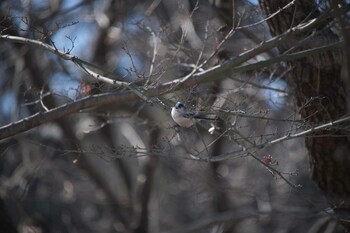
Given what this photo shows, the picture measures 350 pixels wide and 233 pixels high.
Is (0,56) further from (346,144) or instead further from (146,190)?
(346,144)

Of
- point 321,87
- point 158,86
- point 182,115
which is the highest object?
point 158,86

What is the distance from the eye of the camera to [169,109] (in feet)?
12.5

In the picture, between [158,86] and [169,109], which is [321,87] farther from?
[169,109]

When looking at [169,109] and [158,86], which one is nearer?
[169,109]

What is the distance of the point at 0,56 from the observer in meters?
Result: 7.99

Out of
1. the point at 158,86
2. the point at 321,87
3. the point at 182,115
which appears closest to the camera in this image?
the point at 182,115

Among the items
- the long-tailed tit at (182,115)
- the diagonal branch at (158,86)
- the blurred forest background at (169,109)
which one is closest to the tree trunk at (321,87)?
the blurred forest background at (169,109)

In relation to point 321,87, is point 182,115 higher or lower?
higher

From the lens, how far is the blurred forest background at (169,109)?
4180mm

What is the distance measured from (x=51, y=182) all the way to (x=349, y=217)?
257 inches

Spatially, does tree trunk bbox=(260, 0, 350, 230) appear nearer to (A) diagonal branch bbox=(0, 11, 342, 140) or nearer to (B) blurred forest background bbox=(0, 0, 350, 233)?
(B) blurred forest background bbox=(0, 0, 350, 233)

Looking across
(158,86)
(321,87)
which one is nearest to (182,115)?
(158,86)

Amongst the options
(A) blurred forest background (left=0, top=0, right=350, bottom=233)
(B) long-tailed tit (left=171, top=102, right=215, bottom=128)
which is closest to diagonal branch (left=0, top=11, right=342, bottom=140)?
(A) blurred forest background (left=0, top=0, right=350, bottom=233)

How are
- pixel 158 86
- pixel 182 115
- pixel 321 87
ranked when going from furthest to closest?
pixel 321 87, pixel 158 86, pixel 182 115
